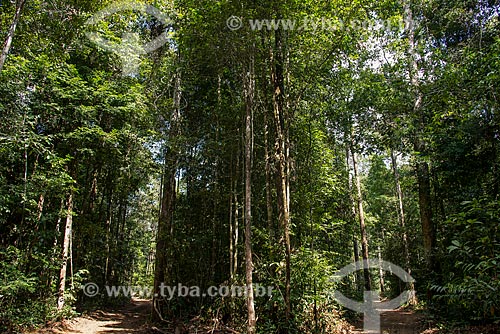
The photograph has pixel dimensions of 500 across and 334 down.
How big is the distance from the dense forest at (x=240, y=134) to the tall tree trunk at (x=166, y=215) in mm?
52

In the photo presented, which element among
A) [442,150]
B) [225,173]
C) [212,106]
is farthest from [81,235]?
[442,150]

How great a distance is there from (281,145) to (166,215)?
16.5 ft

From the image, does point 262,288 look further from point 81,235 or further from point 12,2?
point 12,2

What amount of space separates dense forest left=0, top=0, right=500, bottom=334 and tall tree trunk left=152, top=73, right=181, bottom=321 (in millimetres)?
52

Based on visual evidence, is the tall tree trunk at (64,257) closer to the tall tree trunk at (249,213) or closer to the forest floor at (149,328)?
the forest floor at (149,328)

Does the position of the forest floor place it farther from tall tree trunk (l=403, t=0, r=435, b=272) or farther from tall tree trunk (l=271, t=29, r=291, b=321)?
tall tree trunk (l=271, t=29, r=291, b=321)

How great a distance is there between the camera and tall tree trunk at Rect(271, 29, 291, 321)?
7105mm

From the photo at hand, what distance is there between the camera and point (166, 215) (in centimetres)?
1091

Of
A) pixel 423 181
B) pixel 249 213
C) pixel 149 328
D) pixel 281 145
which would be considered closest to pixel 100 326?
pixel 149 328

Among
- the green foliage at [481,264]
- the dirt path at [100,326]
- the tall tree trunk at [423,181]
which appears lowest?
the dirt path at [100,326]

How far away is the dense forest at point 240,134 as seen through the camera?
7598 mm

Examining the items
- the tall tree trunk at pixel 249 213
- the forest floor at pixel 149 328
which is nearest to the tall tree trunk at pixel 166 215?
the forest floor at pixel 149 328

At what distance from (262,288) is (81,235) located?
8261mm

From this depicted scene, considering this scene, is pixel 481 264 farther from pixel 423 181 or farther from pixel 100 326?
pixel 100 326
